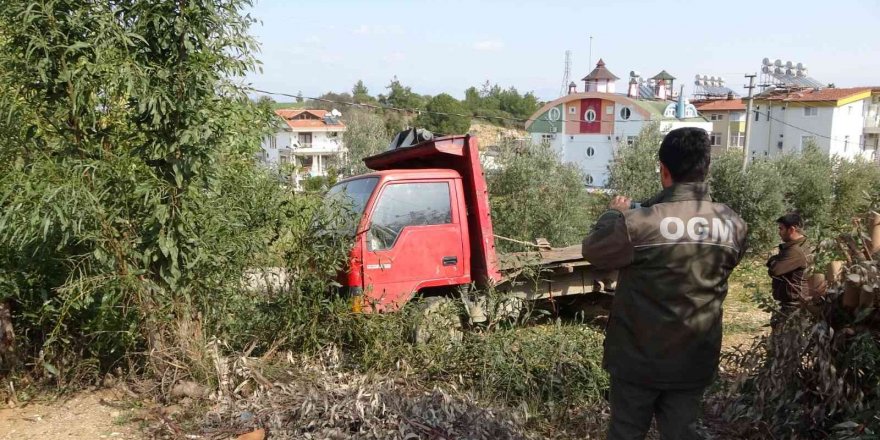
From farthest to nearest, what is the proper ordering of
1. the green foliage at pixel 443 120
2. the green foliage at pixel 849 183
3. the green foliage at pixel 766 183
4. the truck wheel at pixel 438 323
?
the green foliage at pixel 443 120 < the green foliage at pixel 849 183 < the green foliage at pixel 766 183 < the truck wheel at pixel 438 323

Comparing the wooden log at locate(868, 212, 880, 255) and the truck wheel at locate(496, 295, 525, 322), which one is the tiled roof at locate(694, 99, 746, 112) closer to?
the truck wheel at locate(496, 295, 525, 322)

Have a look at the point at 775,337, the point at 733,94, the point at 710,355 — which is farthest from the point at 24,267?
the point at 733,94

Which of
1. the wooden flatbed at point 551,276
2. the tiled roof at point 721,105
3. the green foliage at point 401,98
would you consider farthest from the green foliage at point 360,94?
the wooden flatbed at point 551,276

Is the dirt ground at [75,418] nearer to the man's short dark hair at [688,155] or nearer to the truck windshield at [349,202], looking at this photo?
the man's short dark hair at [688,155]

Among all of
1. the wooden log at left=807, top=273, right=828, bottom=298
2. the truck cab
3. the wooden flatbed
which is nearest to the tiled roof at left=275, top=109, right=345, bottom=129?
the wooden flatbed

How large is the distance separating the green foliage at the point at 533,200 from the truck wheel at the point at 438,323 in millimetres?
7143

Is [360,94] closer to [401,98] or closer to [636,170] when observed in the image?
[401,98]

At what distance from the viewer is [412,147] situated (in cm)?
676

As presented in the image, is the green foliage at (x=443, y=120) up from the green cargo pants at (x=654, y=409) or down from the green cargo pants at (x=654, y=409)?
up

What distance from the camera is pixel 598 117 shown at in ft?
153

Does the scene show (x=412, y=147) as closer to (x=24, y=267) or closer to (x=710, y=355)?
(x=24, y=267)

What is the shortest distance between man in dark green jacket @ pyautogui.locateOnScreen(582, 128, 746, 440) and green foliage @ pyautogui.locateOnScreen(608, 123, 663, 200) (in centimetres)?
1512

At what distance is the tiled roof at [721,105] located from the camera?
156 feet

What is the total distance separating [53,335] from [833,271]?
468 cm
